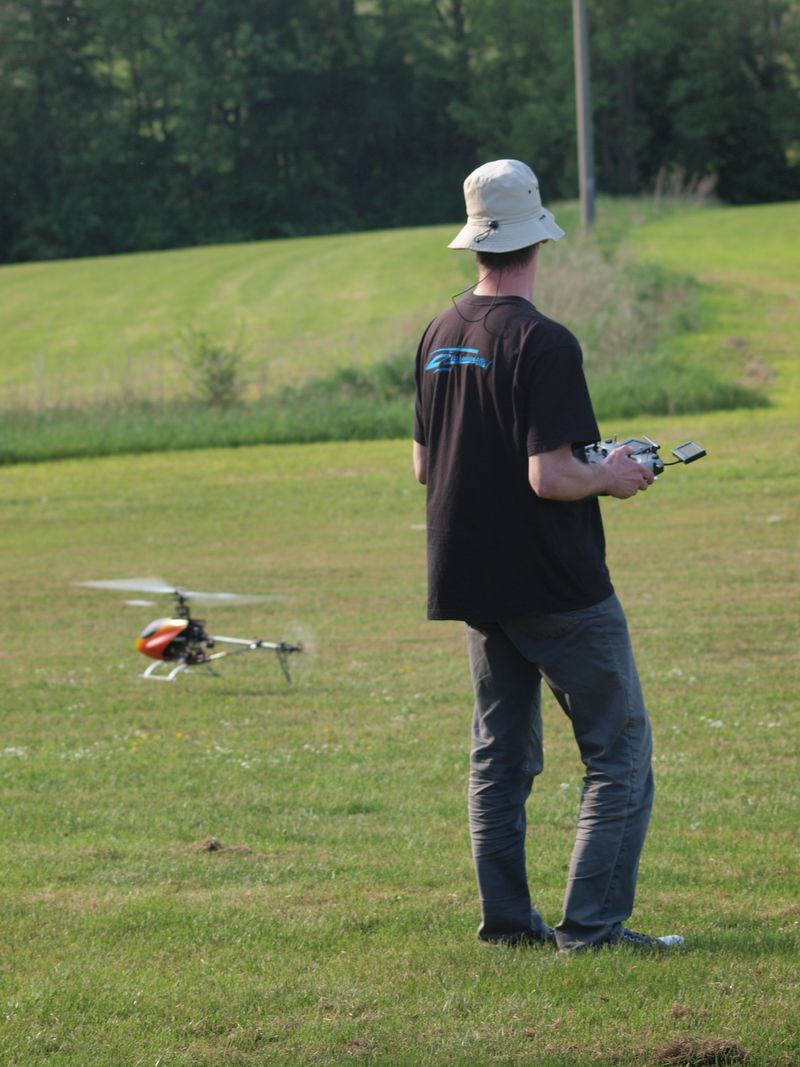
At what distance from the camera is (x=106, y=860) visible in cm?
582

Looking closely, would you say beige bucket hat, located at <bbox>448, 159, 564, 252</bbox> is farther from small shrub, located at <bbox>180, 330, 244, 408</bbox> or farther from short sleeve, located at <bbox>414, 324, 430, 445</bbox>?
small shrub, located at <bbox>180, 330, 244, 408</bbox>

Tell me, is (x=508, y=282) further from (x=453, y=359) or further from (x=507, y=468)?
(x=507, y=468)

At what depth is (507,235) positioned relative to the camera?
4352mm

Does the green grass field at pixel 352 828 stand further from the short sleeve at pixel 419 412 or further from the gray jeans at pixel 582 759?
the short sleeve at pixel 419 412

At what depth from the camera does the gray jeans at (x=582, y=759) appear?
4371 mm

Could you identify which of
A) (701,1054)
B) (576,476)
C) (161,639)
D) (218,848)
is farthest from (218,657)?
(701,1054)

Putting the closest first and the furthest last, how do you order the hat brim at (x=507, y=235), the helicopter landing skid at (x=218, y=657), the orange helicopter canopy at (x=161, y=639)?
the hat brim at (x=507, y=235), the helicopter landing skid at (x=218, y=657), the orange helicopter canopy at (x=161, y=639)

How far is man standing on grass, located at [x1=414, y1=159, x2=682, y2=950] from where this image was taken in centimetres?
424

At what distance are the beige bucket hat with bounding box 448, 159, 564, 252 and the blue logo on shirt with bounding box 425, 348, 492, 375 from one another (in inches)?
11.6

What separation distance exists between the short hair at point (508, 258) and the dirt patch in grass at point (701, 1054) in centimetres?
216

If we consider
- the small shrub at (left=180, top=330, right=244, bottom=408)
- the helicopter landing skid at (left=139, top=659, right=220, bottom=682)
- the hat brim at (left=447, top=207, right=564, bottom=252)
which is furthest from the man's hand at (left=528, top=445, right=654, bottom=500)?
the small shrub at (left=180, top=330, right=244, bottom=408)

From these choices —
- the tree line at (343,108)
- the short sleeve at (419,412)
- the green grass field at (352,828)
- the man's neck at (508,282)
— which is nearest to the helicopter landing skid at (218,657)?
the green grass field at (352,828)

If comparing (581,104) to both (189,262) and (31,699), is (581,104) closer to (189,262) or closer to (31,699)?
(189,262)

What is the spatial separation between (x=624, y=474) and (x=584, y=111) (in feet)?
86.0
